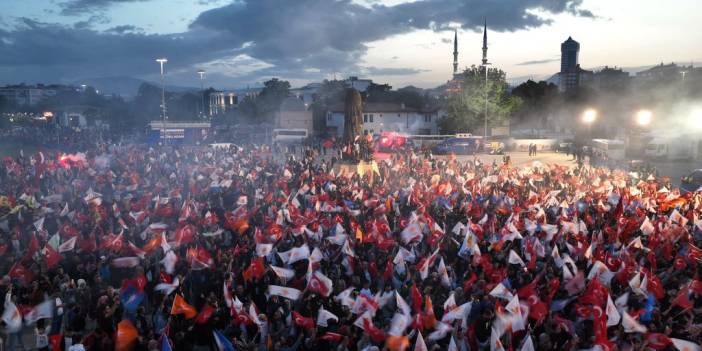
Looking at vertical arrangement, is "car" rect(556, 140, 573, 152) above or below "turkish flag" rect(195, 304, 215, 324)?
above

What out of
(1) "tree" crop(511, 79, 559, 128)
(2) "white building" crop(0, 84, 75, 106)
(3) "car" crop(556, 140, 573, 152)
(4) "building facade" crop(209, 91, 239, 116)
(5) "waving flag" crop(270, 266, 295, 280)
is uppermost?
(2) "white building" crop(0, 84, 75, 106)

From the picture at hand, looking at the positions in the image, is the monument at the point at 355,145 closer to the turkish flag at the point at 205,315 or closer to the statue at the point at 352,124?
the statue at the point at 352,124

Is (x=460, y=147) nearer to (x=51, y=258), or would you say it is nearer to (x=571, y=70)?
(x=51, y=258)

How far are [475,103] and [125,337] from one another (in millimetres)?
53369

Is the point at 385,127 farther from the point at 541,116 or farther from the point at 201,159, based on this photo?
the point at 201,159

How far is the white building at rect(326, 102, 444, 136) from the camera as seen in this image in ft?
218

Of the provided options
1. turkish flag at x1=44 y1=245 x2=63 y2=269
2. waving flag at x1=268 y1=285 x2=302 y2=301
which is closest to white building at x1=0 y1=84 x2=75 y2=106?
turkish flag at x1=44 y1=245 x2=63 y2=269

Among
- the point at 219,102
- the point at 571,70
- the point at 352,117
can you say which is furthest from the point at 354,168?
the point at 571,70

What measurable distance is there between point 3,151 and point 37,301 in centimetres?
4229

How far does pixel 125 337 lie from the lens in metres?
7.35

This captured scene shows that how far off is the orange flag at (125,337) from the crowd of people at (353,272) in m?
0.02

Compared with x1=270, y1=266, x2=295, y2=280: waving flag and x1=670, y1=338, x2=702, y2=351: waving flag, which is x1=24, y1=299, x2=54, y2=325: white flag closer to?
x1=270, y1=266, x2=295, y2=280: waving flag

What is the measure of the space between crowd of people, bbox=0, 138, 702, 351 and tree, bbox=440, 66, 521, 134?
1557 inches

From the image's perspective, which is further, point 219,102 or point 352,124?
point 219,102
